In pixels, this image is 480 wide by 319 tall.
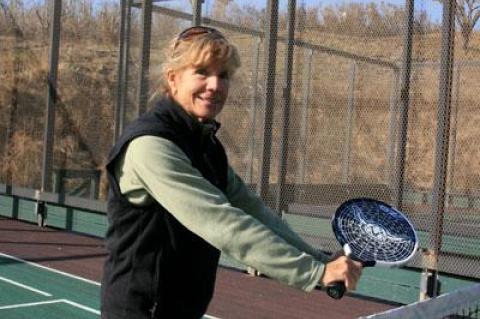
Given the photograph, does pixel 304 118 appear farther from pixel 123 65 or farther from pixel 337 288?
pixel 337 288

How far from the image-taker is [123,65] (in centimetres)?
966

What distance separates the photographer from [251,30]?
8.75 meters

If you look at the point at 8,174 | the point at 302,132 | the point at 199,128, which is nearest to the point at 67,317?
the point at 302,132

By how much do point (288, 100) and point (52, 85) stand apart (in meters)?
3.90

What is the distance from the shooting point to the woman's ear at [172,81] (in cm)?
202

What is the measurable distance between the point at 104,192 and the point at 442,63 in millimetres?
5074

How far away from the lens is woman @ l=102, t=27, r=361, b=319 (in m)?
1.79

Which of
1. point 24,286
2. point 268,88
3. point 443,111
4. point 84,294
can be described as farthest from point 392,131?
point 24,286

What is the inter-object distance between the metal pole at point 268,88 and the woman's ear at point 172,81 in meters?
6.06

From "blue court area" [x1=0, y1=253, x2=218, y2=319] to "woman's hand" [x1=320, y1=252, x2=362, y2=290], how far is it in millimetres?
4569

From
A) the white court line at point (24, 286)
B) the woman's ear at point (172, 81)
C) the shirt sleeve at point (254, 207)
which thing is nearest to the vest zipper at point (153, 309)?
the shirt sleeve at point (254, 207)

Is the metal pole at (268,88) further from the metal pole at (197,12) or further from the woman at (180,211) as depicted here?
the woman at (180,211)

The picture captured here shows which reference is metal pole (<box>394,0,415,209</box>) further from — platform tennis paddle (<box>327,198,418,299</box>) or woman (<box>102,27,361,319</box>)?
woman (<box>102,27,361,319</box>)

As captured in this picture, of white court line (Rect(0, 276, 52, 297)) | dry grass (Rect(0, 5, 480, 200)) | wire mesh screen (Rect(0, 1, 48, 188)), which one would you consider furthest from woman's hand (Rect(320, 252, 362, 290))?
wire mesh screen (Rect(0, 1, 48, 188))
